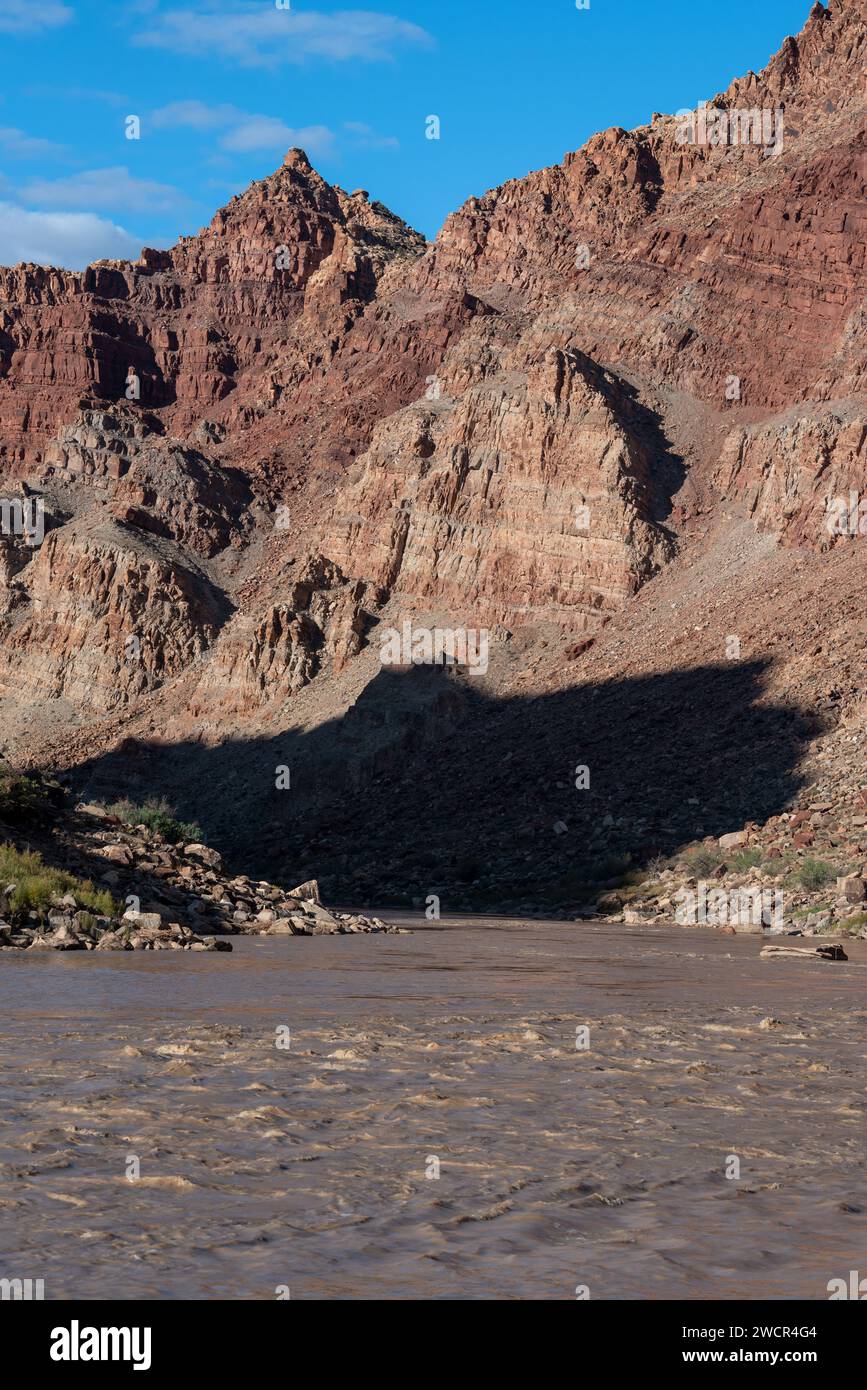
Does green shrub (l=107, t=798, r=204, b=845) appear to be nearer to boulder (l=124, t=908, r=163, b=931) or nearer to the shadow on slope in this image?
the shadow on slope

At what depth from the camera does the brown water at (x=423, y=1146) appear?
247 inches

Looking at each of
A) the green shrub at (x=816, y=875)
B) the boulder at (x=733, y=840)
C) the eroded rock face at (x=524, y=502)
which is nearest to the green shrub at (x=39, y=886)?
the green shrub at (x=816, y=875)

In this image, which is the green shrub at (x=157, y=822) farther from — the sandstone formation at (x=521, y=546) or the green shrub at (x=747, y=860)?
the green shrub at (x=747, y=860)

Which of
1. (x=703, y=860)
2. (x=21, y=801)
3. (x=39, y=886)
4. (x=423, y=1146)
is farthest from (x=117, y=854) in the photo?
(x=423, y=1146)

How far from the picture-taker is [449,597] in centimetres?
8125

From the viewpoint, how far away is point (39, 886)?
24562mm

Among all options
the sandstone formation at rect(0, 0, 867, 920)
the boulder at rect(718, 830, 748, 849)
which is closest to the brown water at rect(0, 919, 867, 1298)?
the sandstone formation at rect(0, 0, 867, 920)

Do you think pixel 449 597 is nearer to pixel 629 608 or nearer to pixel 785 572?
pixel 629 608

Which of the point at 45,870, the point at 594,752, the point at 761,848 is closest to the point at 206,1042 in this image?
the point at 45,870

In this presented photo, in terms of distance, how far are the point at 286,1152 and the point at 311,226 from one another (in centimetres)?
16071

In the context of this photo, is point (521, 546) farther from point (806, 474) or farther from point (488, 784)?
point (488, 784)

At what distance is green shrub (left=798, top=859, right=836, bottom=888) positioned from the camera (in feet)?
120

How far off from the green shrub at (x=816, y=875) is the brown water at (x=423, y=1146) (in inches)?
794

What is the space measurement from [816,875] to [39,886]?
20650 mm
